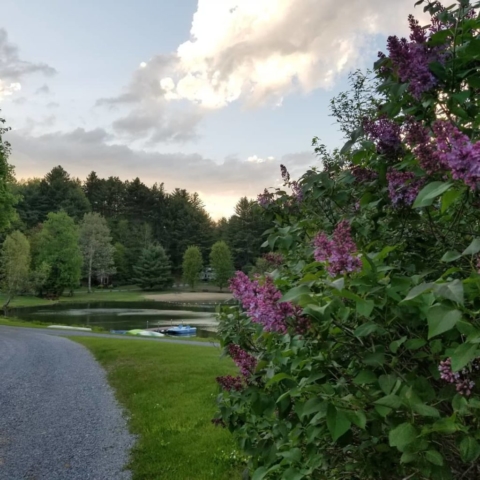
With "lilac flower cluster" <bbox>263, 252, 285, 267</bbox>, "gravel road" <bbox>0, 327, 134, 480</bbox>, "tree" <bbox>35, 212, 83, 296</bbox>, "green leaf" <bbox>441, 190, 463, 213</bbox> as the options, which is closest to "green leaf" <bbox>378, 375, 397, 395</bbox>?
"green leaf" <bbox>441, 190, 463, 213</bbox>

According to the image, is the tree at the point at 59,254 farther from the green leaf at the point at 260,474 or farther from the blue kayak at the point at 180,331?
the green leaf at the point at 260,474

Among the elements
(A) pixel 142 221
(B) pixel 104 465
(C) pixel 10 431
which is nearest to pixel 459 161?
(B) pixel 104 465

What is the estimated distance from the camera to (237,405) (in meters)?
2.47

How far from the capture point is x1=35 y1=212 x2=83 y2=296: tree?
51.9 m

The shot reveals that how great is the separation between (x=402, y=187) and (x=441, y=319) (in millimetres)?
783

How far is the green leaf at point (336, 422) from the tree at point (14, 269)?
39.8 metres

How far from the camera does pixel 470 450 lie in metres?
1.17

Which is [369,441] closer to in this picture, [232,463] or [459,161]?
[459,161]

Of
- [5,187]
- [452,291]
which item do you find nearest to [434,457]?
[452,291]

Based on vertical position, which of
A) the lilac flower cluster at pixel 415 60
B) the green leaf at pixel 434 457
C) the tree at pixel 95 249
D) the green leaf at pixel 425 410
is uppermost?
the tree at pixel 95 249

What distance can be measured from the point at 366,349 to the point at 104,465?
5.08 m

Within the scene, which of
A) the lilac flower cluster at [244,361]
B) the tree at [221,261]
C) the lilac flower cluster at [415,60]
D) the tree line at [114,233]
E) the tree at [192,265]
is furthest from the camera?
the tree at [192,265]

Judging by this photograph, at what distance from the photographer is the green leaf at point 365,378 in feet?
4.32

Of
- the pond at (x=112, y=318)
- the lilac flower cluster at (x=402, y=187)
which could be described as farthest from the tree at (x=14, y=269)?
the lilac flower cluster at (x=402, y=187)
